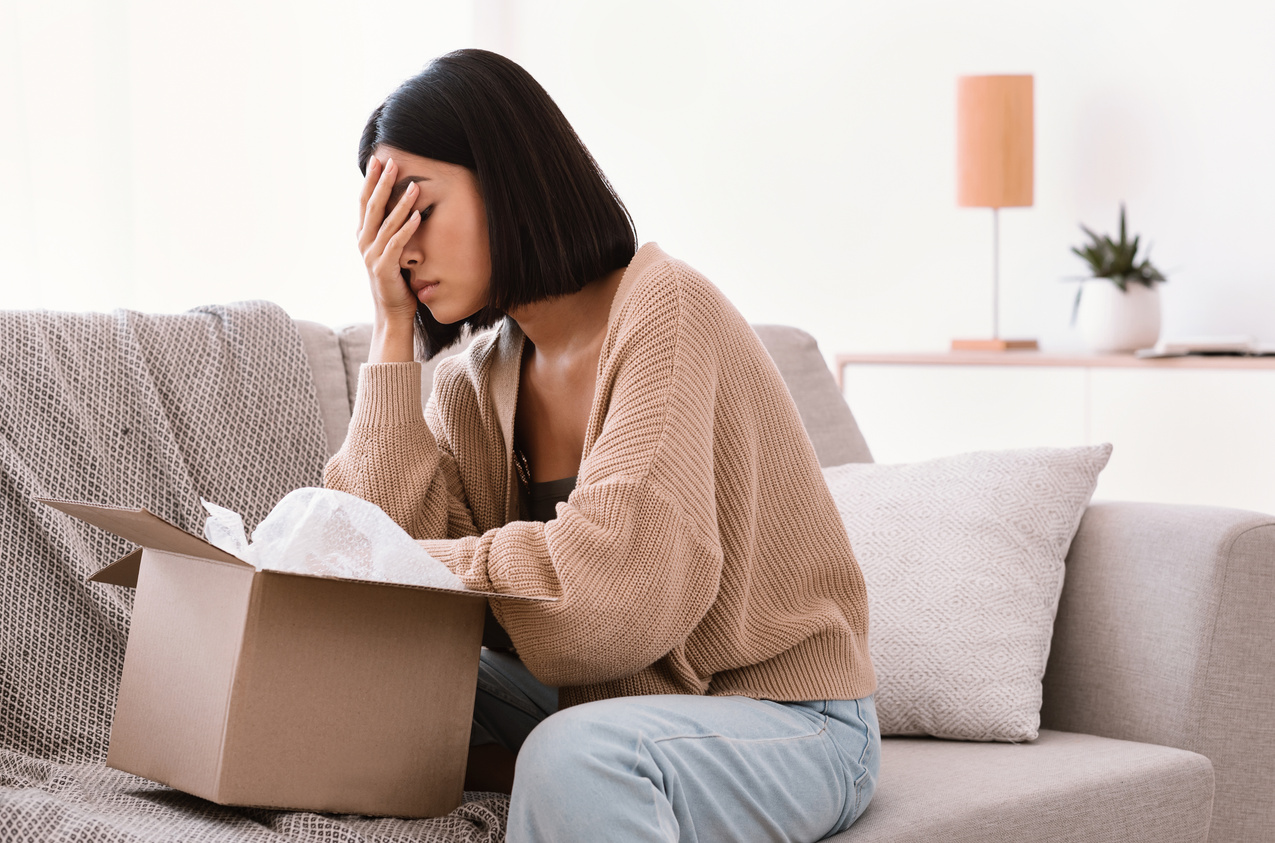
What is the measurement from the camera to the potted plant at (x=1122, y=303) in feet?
8.95

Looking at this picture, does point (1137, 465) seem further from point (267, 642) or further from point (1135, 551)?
point (267, 642)

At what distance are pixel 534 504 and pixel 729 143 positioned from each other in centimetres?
255

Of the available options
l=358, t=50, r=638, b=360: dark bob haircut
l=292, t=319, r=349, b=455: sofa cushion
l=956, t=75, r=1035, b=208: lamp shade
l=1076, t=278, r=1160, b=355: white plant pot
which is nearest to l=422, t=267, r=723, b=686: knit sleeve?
l=358, t=50, r=638, b=360: dark bob haircut

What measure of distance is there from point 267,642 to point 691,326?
1.48 ft

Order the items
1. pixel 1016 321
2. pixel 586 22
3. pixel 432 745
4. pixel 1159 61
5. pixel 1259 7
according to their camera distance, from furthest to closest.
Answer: pixel 586 22 → pixel 1016 321 → pixel 1159 61 → pixel 1259 7 → pixel 432 745

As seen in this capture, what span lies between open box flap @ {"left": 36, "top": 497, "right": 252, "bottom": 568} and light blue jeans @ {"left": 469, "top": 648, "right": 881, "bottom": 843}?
279 millimetres

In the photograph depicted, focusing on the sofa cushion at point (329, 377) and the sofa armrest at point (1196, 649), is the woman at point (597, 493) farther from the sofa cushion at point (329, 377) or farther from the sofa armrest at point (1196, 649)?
the sofa armrest at point (1196, 649)

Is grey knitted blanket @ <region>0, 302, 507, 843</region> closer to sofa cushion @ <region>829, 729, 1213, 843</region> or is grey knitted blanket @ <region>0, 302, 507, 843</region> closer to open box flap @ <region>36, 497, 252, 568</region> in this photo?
open box flap @ <region>36, 497, 252, 568</region>

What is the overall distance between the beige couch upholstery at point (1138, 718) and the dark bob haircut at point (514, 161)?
60 centimetres

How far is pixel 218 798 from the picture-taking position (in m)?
0.93

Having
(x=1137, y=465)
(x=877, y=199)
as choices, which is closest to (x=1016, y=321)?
(x=877, y=199)

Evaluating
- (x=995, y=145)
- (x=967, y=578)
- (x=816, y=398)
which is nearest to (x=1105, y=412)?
(x=995, y=145)

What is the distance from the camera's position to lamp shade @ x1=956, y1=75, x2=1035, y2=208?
9.51 feet

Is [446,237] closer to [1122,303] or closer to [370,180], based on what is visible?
[370,180]
